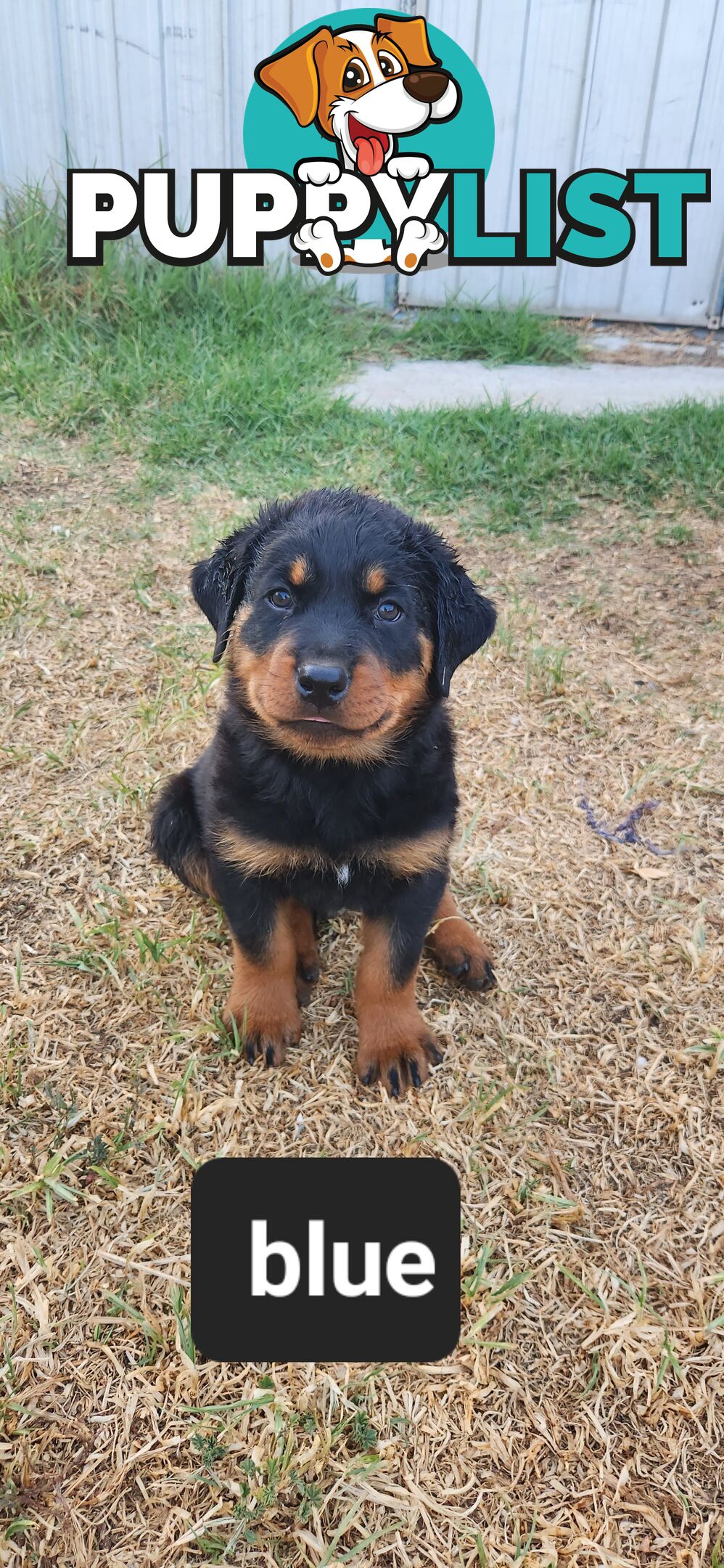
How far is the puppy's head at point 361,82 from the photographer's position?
5879mm

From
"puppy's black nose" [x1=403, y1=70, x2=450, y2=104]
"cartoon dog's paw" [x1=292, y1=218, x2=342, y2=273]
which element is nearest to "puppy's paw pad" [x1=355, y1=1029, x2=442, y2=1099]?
"cartoon dog's paw" [x1=292, y1=218, x2=342, y2=273]

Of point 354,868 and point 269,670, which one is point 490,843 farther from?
point 269,670

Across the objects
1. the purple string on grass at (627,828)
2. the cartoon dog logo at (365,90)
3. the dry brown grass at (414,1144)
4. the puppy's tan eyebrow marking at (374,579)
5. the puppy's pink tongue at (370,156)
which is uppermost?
the cartoon dog logo at (365,90)

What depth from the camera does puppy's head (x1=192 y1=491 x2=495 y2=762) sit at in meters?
1.75

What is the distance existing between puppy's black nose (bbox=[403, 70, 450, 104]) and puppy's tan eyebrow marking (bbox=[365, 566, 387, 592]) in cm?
545

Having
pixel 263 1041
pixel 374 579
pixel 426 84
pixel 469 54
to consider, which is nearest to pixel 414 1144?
pixel 263 1041

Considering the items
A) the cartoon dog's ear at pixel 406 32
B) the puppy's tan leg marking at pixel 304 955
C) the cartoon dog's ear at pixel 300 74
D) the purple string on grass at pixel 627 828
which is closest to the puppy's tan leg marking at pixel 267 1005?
the puppy's tan leg marking at pixel 304 955

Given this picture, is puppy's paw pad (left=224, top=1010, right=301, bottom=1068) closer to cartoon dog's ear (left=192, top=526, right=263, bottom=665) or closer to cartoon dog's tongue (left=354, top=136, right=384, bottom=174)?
cartoon dog's ear (left=192, top=526, right=263, bottom=665)

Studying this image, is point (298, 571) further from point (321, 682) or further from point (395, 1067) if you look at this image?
point (395, 1067)

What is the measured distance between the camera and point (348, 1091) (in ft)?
7.11

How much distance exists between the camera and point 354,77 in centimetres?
590

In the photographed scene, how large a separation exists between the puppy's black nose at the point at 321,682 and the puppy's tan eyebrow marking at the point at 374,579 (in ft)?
0.84

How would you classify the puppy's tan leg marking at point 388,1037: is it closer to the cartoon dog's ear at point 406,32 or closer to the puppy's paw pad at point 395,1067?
the puppy's paw pad at point 395,1067

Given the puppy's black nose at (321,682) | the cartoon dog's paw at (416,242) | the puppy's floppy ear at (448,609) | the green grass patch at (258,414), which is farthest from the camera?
the cartoon dog's paw at (416,242)
